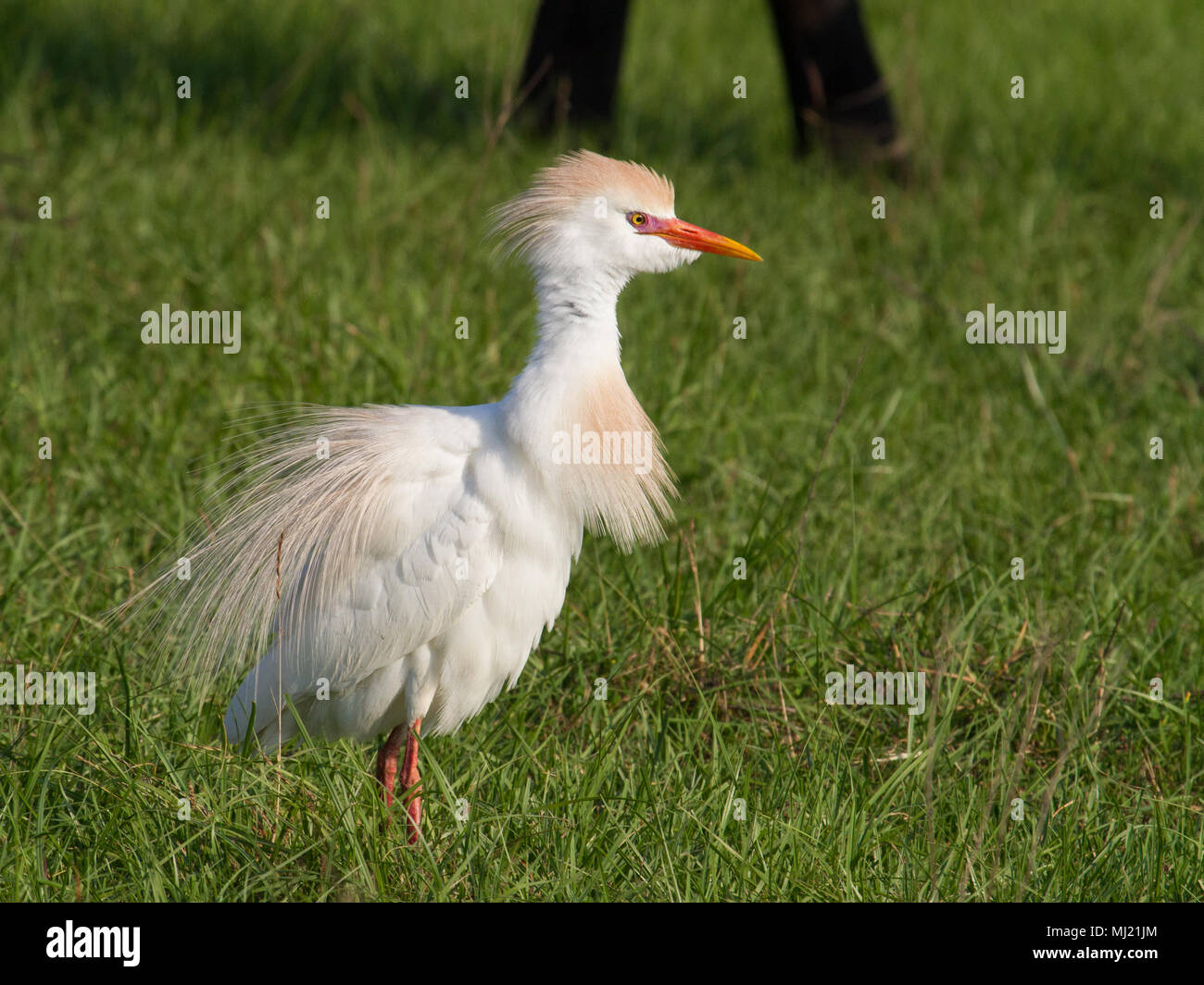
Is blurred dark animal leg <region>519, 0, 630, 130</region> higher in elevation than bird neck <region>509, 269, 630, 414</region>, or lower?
higher

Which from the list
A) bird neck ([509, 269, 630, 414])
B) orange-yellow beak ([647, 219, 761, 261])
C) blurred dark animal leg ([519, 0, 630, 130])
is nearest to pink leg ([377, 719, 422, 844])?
bird neck ([509, 269, 630, 414])

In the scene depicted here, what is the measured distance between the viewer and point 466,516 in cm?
291

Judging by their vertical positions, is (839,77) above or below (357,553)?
above

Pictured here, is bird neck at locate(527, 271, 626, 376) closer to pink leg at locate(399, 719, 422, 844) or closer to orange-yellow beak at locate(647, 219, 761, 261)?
orange-yellow beak at locate(647, 219, 761, 261)

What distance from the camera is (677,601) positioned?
370 centimetres

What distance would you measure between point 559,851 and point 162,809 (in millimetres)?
883

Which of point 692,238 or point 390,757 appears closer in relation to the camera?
point 692,238

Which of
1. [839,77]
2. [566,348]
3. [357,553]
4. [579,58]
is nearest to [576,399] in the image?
[566,348]

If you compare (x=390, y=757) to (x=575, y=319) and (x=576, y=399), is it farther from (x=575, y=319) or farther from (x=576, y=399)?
(x=575, y=319)

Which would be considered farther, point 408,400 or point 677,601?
point 408,400

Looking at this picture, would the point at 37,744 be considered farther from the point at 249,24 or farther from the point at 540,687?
the point at 249,24

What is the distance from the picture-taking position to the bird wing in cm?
294

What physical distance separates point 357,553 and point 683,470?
1859 mm

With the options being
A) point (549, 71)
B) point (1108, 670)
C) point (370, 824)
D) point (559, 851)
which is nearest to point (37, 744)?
point (370, 824)
